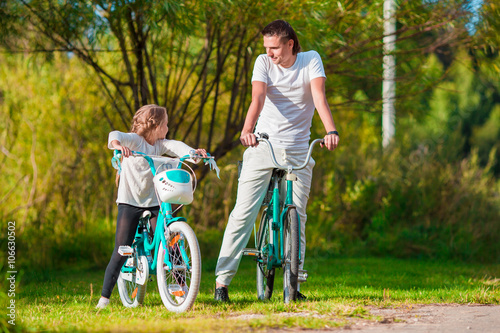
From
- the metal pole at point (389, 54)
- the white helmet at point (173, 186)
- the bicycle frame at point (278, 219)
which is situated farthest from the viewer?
the metal pole at point (389, 54)

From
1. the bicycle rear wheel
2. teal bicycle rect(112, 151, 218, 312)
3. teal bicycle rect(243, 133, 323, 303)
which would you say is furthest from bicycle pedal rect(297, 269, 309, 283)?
teal bicycle rect(112, 151, 218, 312)

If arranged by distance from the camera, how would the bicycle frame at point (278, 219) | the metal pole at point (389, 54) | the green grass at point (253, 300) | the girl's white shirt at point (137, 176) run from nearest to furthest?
the green grass at point (253, 300) < the bicycle frame at point (278, 219) < the girl's white shirt at point (137, 176) < the metal pole at point (389, 54)

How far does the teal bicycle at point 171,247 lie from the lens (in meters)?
3.74

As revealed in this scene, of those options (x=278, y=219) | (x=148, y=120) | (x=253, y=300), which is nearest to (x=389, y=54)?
(x=278, y=219)

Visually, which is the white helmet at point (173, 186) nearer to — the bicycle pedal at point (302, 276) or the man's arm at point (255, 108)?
the man's arm at point (255, 108)

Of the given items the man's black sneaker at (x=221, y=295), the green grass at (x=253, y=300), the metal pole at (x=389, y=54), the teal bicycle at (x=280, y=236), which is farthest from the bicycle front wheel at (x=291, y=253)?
the metal pole at (x=389, y=54)

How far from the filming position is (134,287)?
14.6 feet

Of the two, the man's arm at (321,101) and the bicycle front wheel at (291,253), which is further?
the man's arm at (321,101)

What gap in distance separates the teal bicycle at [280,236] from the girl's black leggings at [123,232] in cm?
82

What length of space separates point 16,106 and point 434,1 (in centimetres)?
758

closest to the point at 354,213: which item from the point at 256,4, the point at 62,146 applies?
the point at 256,4

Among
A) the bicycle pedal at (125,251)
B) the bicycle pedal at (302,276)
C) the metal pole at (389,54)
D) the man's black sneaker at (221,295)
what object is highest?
the metal pole at (389,54)

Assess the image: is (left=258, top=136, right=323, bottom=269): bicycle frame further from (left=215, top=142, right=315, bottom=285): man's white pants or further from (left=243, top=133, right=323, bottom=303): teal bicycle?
(left=215, top=142, right=315, bottom=285): man's white pants

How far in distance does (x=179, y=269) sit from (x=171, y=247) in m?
0.18
